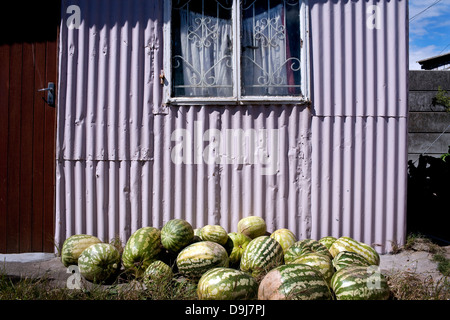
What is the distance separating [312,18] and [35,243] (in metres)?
5.08

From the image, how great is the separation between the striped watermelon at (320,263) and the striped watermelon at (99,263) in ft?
6.57

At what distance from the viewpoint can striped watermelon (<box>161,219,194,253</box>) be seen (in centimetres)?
362

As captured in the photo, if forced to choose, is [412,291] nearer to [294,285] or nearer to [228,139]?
[294,285]

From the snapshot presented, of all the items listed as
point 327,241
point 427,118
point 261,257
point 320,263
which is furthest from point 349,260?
point 427,118

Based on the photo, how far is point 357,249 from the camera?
3.67 meters

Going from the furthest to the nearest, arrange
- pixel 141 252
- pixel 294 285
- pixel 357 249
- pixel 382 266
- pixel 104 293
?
1. pixel 382 266
2. pixel 357 249
3. pixel 141 252
4. pixel 104 293
5. pixel 294 285

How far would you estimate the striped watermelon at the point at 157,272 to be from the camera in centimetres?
325

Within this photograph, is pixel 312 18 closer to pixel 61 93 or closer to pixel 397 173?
pixel 397 173

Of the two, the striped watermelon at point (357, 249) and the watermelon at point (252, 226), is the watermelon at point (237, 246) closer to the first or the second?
the watermelon at point (252, 226)

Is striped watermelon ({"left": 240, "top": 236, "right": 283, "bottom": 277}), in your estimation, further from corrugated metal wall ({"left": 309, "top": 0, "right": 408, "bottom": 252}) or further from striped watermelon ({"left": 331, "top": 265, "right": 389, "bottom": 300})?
corrugated metal wall ({"left": 309, "top": 0, "right": 408, "bottom": 252})

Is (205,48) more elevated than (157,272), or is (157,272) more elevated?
(205,48)

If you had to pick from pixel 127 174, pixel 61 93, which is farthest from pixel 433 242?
pixel 61 93

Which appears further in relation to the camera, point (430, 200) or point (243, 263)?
point (430, 200)

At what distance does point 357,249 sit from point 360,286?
39.6 inches
